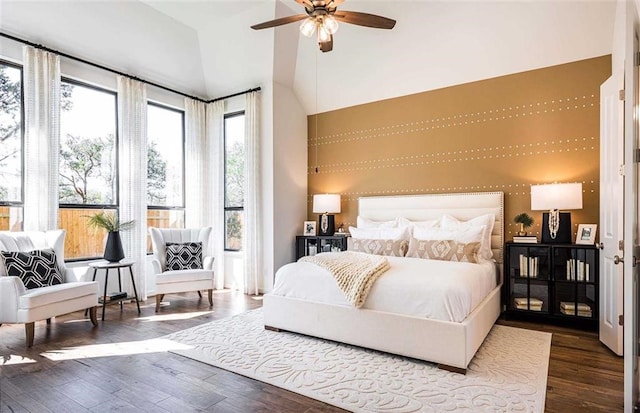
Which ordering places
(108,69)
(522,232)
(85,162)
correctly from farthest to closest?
(108,69) → (85,162) → (522,232)

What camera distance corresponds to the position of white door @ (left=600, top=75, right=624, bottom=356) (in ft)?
10.1

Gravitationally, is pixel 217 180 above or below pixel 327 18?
below

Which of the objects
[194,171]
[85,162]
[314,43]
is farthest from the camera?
[194,171]

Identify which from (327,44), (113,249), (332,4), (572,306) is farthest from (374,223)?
(113,249)

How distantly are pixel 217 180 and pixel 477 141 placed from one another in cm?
407

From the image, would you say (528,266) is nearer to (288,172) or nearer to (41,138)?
(288,172)

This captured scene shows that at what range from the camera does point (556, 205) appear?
3949 millimetres

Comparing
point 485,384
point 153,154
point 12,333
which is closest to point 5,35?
point 153,154

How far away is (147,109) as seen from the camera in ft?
18.1

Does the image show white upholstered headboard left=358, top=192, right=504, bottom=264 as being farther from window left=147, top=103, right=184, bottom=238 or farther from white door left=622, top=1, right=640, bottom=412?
window left=147, top=103, right=184, bottom=238

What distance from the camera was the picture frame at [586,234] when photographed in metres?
3.95

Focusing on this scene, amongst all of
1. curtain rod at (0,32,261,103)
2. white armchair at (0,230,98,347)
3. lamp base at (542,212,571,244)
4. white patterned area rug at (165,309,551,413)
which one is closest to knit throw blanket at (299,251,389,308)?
white patterned area rug at (165,309,551,413)

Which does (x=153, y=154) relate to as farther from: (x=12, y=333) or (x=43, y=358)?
(x=43, y=358)

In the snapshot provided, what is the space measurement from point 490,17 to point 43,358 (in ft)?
18.3
